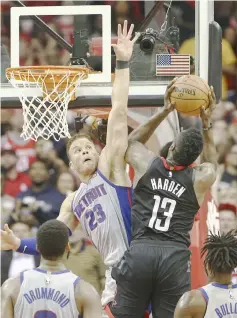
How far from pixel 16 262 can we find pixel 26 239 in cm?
316

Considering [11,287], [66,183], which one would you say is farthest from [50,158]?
[11,287]

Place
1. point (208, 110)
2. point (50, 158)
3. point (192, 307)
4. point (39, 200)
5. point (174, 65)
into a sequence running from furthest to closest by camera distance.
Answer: point (50, 158), point (39, 200), point (174, 65), point (208, 110), point (192, 307)

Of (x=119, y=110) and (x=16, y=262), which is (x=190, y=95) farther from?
(x=16, y=262)

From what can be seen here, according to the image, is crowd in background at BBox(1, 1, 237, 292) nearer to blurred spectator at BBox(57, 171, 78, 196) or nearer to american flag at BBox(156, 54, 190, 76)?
blurred spectator at BBox(57, 171, 78, 196)

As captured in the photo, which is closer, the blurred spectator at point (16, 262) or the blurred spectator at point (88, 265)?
the blurred spectator at point (88, 265)

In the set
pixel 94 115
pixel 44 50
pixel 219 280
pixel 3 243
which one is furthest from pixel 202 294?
pixel 44 50

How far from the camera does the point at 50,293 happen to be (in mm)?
5672

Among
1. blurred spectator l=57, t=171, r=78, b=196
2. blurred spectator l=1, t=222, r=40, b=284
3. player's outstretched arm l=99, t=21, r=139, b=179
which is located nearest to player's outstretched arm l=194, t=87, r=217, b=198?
player's outstretched arm l=99, t=21, r=139, b=179

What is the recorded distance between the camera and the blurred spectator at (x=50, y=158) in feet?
35.6

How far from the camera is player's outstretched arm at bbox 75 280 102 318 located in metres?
5.67

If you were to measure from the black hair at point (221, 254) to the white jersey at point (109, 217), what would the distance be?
3.21 feet

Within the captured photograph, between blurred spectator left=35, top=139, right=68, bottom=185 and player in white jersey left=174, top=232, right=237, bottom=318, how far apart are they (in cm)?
507

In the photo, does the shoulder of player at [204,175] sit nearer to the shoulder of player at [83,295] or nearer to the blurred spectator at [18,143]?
the shoulder of player at [83,295]

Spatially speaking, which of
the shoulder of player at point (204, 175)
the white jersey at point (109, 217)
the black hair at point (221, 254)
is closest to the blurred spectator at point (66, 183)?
the white jersey at point (109, 217)
